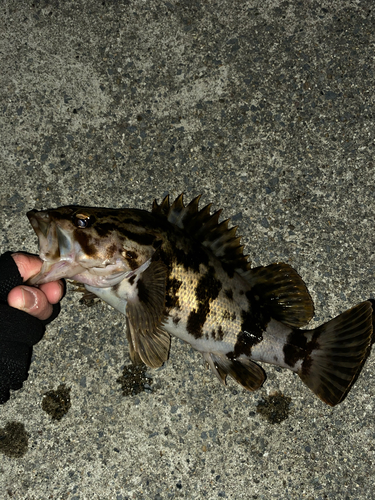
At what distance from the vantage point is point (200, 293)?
2.78 metres

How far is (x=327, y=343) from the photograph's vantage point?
293cm

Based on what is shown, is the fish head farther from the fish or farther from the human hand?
the human hand

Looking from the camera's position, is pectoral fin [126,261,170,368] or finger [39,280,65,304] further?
finger [39,280,65,304]

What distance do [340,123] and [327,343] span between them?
73.6 inches

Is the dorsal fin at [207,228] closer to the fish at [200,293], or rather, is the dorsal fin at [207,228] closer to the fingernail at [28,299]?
the fish at [200,293]

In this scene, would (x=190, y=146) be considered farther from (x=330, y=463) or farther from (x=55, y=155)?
(x=330, y=463)

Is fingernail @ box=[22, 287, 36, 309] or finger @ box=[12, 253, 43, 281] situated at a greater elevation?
finger @ box=[12, 253, 43, 281]

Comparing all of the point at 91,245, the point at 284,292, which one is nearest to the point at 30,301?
the point at 91,245

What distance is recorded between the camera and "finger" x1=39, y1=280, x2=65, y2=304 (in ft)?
9.79

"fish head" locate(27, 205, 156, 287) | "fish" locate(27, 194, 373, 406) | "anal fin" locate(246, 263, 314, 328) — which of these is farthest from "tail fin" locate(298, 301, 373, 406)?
"fish head" locate(27, 205, 156, 287)

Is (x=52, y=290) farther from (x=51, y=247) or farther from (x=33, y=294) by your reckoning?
(x=51, y=247)

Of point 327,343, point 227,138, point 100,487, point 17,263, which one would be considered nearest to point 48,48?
point 227,138

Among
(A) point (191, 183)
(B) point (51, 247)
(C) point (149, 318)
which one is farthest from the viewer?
(A) point (191, 183)

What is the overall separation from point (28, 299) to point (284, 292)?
1.81m
